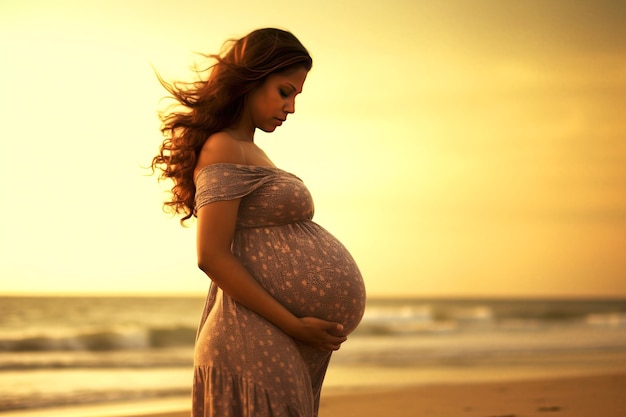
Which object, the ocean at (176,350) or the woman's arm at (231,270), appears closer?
the woman's arm at (231,270)

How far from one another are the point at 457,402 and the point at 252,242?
5013 millimetres

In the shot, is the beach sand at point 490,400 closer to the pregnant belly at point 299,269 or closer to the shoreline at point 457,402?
the shoreline at point 457,402

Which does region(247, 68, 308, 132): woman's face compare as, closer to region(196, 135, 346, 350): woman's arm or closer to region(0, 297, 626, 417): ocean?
region(196, 135, 346, 350): woman's arm

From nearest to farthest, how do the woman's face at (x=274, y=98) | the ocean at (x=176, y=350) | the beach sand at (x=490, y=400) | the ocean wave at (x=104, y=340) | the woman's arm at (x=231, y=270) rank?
the woman's arm at (x=231, y=270) < the woman's face at (x=274, y=98) < the beach sand at (x=490, y=400) < the ocean at (x=176, y=350) < the ocean wave at (x=104, y=340)

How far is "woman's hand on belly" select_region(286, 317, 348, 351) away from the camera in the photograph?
2.48 meters

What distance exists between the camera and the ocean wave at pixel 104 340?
39.7 ft

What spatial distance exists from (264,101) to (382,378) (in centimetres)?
689

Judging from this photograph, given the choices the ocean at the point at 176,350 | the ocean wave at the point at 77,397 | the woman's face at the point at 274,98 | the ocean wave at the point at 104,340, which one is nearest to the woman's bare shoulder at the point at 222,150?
the woman's face at the point at 274,98

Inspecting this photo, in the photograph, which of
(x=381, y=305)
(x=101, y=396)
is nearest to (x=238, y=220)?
(x=101, y=396)

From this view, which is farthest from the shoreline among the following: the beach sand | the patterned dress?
the patterned dress

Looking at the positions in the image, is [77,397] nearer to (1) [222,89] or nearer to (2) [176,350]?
(2) [176,350]

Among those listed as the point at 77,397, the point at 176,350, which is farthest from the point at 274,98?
the point at 176,350

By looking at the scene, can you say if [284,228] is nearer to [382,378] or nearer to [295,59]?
[295,59]

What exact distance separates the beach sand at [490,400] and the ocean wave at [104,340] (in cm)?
559
